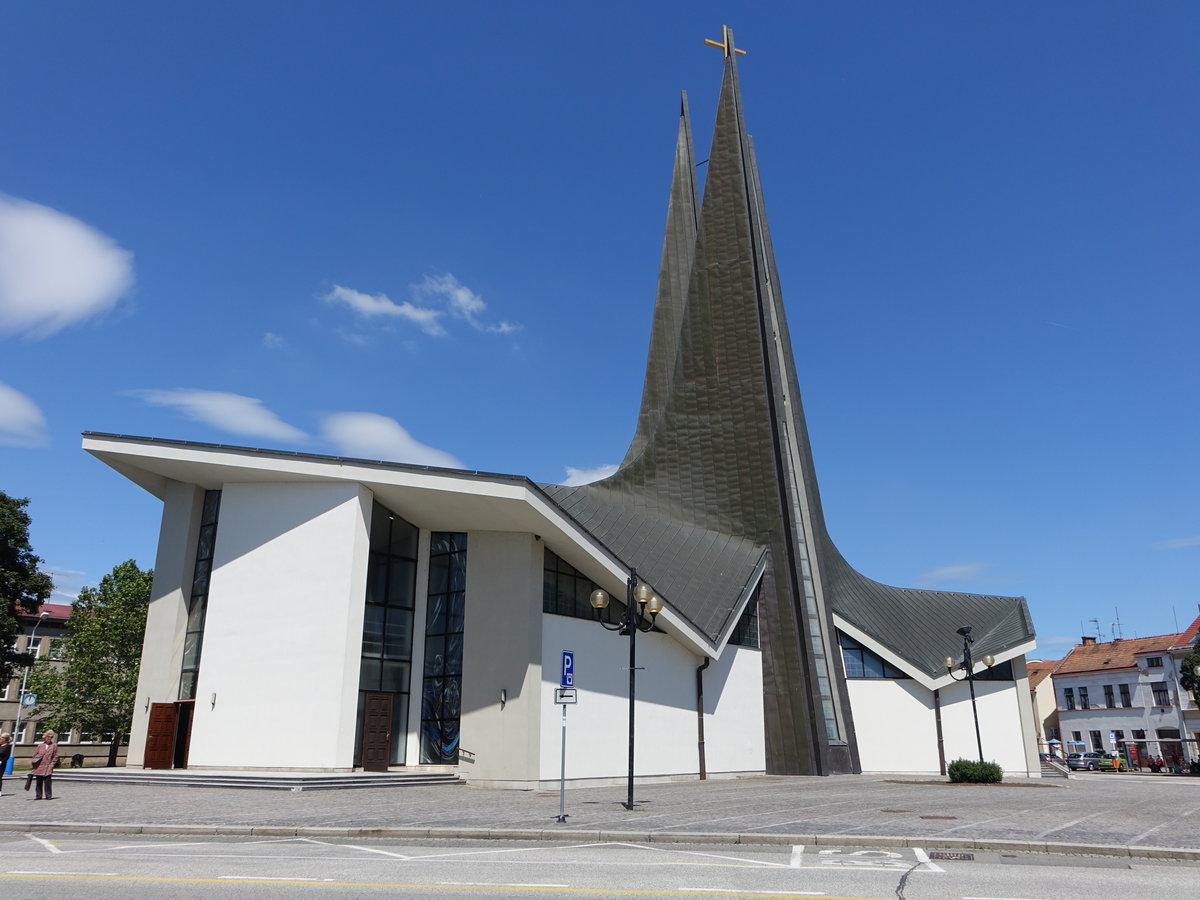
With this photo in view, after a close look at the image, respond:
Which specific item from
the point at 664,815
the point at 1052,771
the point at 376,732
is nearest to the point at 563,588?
the point at 376,732

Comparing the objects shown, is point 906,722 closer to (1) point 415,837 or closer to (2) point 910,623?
(2) point 910,623

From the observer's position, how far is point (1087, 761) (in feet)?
186

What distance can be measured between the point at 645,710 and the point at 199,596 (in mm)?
12223

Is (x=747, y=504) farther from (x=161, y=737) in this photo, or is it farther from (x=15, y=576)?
(x=15, y=576)

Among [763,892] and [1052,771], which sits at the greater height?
[763,892]

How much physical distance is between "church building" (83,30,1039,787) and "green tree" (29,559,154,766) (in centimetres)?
2070

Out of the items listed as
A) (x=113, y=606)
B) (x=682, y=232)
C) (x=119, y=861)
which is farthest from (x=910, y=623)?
(x=113, y=606)

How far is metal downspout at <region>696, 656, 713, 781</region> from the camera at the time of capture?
26062 millimetres

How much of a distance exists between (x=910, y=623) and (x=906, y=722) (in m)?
4.37

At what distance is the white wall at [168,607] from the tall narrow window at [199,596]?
0.40ft

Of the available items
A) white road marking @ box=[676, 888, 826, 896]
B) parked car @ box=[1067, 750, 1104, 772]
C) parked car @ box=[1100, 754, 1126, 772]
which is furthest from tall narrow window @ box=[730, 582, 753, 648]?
parked car @ box=[1067, 750, 1104, 772]

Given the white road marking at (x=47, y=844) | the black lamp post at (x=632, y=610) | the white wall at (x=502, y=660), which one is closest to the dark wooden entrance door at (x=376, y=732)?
the white wall at (x=502, y=660)

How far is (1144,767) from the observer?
2330 inches

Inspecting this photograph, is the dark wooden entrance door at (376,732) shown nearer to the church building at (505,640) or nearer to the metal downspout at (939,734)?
the church building at (505,640)
